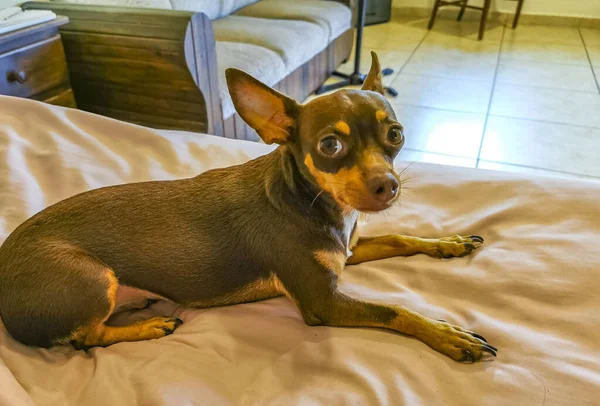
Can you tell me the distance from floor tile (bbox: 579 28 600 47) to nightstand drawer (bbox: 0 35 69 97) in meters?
5.17

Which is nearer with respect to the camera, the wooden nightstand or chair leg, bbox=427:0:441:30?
the wooden nightstand

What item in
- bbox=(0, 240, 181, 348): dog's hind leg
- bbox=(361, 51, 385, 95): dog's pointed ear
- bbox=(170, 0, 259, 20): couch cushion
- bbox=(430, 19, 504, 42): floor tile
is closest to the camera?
bbox=(0, 240, 181, 348): dog's hind leg

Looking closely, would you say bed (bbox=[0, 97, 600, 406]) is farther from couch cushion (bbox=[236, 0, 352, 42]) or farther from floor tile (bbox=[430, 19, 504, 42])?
floor tile (bbox=[430, 19, 504, 42])

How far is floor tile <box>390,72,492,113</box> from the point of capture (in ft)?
12.8

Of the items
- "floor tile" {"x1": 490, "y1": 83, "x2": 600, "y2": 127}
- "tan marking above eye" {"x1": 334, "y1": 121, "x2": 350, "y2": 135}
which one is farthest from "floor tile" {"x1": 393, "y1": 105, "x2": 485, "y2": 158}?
"tan marking above eye" {"x1": 334, "y1": 121, "x2": 350, "y2": 135}

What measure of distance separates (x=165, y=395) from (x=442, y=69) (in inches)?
165

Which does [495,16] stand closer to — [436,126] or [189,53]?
[436,126]

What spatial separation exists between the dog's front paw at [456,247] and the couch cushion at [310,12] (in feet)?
8.64

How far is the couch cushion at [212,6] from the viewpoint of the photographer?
11.1ft

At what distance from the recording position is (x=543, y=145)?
10.7ft

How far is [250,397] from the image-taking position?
1.17m

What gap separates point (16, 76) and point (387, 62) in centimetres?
341

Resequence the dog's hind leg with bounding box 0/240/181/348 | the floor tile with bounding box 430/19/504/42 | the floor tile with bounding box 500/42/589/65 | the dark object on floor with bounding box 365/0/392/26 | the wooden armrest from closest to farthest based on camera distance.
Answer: the dog's hind leg with bounding box 0/240/181/348 → the wooden armrest → the floor tile with bounding box 500/42/589/65 → the floor tile with bounding box 430/19/504/42 → the dark object on floor with bounding box 365/0/392/26

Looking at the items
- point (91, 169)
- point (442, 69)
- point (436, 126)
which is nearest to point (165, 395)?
point (91, 169)
